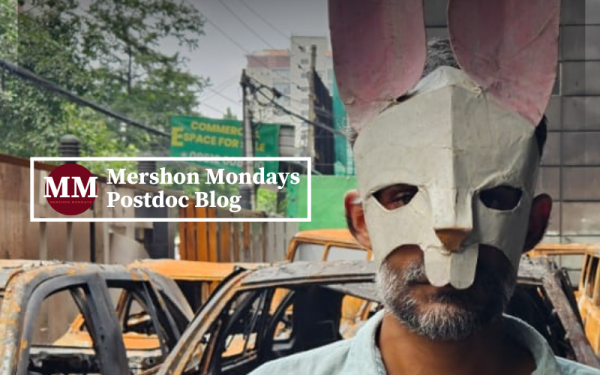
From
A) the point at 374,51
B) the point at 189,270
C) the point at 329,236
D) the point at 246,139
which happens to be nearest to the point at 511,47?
the point at 374,51

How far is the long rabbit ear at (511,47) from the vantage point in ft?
4.20

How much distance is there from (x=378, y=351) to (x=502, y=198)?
24 cm

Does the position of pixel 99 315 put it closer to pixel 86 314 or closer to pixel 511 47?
pixel 86 314

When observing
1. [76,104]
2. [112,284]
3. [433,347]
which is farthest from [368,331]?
[76,104]

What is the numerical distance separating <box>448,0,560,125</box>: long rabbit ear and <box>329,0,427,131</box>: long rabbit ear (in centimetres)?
5

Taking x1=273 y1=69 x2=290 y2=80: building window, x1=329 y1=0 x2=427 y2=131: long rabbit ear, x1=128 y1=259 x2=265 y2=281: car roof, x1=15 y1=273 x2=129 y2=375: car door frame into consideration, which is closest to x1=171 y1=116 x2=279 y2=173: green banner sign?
x1=273 y1=69 x2=290 y2=80: building window

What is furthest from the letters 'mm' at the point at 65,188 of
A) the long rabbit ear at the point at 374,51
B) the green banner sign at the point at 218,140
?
the long rabbit ear at the point at 374,51

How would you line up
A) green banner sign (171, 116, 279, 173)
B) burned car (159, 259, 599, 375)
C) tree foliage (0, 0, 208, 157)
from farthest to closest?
green banner sign (171, 116, 279, 173) < tree foliage (0, 0, 208, 157) < burned car (159, 259, 599, 375)

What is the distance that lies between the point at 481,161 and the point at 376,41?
0.21 metres

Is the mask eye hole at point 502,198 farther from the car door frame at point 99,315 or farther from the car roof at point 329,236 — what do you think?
the car roof at point 329,236

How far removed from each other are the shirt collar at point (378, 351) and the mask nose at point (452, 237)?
0.17 m
